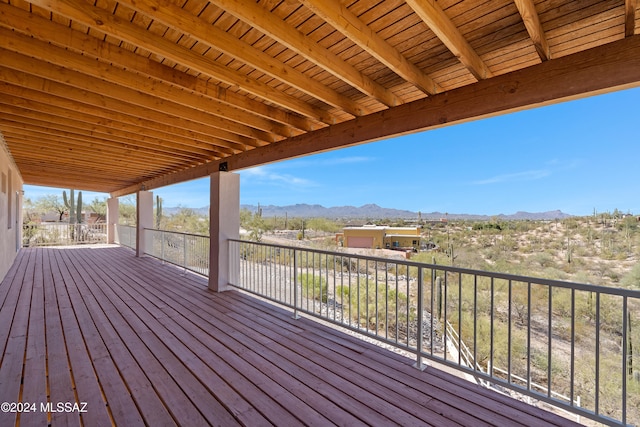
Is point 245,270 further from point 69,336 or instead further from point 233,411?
point 233,411

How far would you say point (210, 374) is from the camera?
2.26 m

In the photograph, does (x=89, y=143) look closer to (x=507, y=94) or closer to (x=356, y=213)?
(x=507, y=94)

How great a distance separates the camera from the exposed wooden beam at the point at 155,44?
5.21ft

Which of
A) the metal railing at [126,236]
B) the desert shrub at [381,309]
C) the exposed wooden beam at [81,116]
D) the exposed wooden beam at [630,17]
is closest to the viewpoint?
the exposed wooden beam at [630,17]

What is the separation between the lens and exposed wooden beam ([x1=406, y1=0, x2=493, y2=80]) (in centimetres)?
148

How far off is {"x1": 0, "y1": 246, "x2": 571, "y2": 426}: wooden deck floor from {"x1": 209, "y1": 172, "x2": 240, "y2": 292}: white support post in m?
0.96

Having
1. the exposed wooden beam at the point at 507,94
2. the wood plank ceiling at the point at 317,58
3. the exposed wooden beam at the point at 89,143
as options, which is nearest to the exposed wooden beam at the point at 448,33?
the wood plank ceiling at the point at 317,58

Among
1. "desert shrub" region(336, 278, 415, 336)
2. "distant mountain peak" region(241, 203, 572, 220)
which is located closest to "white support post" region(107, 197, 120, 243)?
"desert shrub" region(336, 278, 415, 336)

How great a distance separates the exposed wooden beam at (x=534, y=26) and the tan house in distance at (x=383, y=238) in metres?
13.5

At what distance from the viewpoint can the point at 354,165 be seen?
38.9m

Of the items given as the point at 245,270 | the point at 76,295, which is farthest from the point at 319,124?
the point at 76,295

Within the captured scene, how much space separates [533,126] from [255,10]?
100ft

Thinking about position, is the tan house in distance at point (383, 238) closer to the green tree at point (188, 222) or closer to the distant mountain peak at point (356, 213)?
the distant mountain peak at point (356, 213)

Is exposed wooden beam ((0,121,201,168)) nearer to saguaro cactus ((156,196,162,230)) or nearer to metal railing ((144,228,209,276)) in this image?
metal railing ((144,228,209,276))
